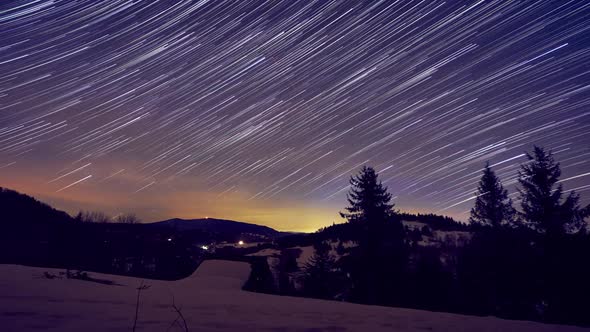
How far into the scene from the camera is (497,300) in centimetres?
1842

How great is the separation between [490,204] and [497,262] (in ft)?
23.4

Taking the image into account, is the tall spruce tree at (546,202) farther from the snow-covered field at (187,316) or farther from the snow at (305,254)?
the snow at (305,254)

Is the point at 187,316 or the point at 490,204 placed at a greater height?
the point at 490,204

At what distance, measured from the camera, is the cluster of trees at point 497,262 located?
635 inches

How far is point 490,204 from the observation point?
24.1m

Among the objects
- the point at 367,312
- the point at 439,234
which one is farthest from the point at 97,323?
the point at 439,234

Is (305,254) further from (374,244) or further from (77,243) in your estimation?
(77,243)

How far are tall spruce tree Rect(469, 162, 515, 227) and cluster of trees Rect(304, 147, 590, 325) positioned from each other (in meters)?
0.16

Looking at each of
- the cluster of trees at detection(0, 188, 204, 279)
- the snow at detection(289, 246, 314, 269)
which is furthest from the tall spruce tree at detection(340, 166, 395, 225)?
the snow at detection(289, 246, 314, 269)

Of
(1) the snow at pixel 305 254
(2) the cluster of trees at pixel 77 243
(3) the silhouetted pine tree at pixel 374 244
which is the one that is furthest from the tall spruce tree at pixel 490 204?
(1) the snow at pixel 305 254

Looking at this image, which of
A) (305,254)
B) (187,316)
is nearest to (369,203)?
(187,316)

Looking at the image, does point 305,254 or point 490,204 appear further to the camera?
point 305,254

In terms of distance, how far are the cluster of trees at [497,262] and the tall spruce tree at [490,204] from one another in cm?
16

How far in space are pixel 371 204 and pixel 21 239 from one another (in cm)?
2495
